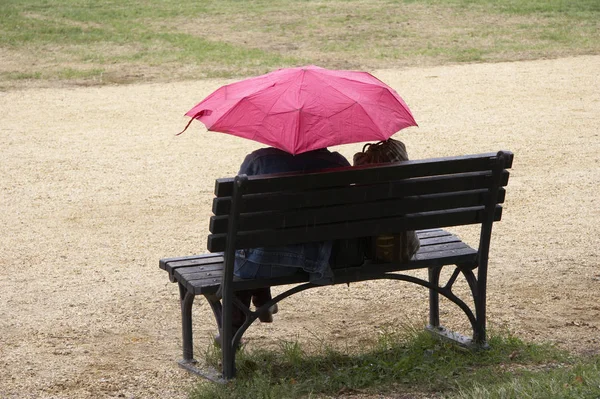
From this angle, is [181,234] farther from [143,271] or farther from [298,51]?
[298,51]

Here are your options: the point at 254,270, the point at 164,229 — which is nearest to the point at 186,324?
the point at 254,270

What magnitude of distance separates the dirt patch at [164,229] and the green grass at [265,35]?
1.83m

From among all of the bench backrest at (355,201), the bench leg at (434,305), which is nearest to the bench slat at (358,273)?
the bench backrest at (355,201)

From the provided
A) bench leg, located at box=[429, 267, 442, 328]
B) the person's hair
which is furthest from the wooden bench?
bench leg, located at box=[429, 267, 442, 328]

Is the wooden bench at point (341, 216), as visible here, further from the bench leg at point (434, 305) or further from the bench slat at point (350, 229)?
the bench leg at point (434, 305)

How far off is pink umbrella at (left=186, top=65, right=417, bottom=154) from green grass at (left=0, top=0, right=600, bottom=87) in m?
9.27

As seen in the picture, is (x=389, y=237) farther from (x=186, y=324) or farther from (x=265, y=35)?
(x=265, y=35)

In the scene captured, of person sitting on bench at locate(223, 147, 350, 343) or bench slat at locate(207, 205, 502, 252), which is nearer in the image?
bench slat at locate(207, 205, 502, 252)

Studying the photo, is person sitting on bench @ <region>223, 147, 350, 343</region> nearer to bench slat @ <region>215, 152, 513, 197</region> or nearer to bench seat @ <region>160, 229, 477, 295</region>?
bench seat @ <region>160, 229, 477, 295</region>

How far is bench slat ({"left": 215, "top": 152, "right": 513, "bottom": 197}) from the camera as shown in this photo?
162 inches

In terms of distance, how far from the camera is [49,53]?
51.5 feet

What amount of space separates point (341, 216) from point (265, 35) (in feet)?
44.1

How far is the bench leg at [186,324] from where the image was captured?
4668mm

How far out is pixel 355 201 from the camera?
4348 mm
